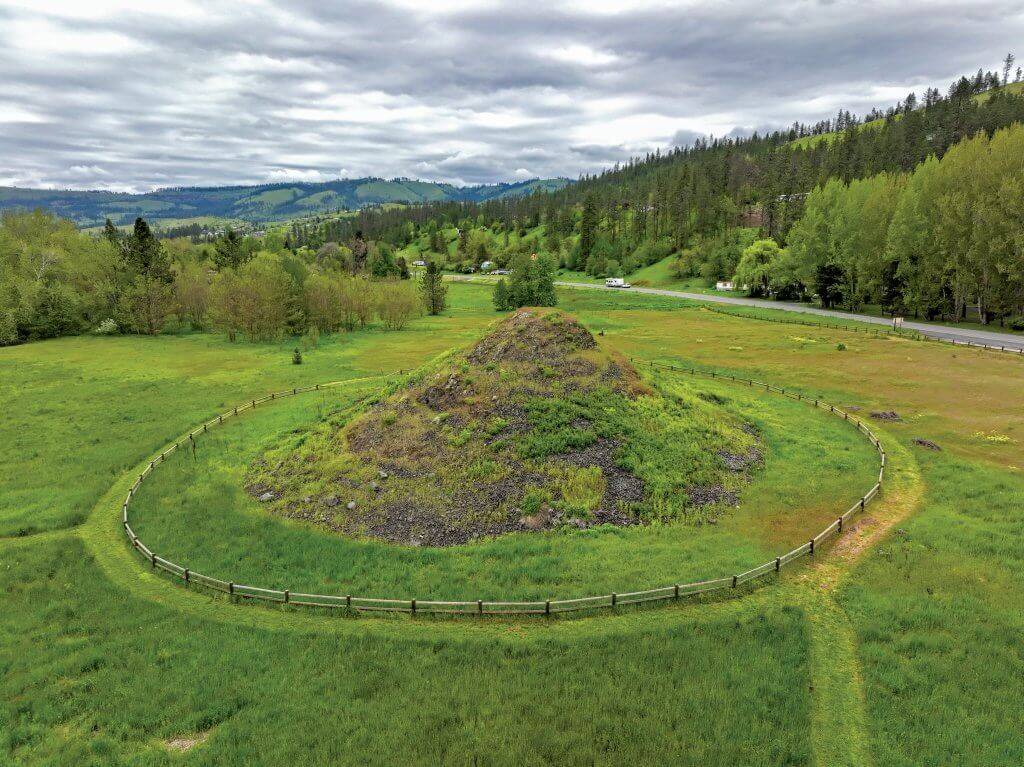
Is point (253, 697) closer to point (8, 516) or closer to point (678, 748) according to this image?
point (678, 748)

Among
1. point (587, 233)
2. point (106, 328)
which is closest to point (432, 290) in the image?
point (106, 328)

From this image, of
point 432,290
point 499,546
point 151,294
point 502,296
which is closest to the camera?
→ point 499,546

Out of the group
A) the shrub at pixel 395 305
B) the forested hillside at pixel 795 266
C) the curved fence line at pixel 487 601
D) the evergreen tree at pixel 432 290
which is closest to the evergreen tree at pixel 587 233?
the forested hillside at pixel 795 266

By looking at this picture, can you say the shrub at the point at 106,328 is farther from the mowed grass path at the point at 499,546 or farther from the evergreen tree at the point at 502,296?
the mowed grass path at the point at 499,546

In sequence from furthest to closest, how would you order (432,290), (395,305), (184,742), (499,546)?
1. (432,290)
2. (395,305)
3. (499,546)
4. (184,742)

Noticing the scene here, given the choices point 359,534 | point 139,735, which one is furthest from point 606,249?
point 139,735

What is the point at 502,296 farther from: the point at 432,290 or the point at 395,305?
the point at 395,305
